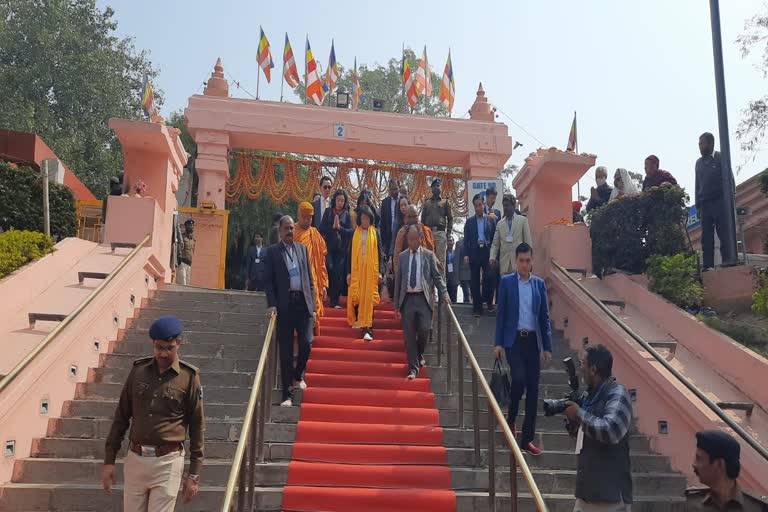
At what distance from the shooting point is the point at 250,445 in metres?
5.80

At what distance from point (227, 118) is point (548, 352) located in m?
12.1

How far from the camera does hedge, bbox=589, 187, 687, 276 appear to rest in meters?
9.86

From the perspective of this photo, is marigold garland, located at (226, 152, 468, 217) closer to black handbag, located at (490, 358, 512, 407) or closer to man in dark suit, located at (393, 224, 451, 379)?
man in dark suit, located at (393, 224, 451, 379)

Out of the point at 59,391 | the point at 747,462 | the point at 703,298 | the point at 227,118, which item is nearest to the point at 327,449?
the point at 59,391

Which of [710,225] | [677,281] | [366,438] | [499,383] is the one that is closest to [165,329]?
[366,438]

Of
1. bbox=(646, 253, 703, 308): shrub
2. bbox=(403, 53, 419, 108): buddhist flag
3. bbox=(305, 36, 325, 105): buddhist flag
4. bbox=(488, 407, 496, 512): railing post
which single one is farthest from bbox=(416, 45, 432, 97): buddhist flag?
bbox=(488, 407, 496, 512): railing post

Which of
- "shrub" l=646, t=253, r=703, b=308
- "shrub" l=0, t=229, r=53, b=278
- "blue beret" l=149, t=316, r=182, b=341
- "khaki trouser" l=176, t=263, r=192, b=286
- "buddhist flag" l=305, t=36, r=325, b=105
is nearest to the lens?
"blue beret" l=149, t=316, r=182, b=341

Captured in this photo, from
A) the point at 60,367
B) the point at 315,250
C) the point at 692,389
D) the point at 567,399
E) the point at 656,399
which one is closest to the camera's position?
the point at 567,399

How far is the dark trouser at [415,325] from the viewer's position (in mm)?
8383

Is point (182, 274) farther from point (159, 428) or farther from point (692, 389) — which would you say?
point (692, 389)

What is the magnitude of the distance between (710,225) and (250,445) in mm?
6835

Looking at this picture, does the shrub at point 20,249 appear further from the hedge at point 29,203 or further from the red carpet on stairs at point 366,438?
the red carpet on stairs at point 366,438

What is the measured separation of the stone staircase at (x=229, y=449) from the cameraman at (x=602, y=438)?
1893 millimetres

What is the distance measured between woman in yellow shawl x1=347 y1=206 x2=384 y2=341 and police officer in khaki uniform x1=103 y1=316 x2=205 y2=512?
4365mm
